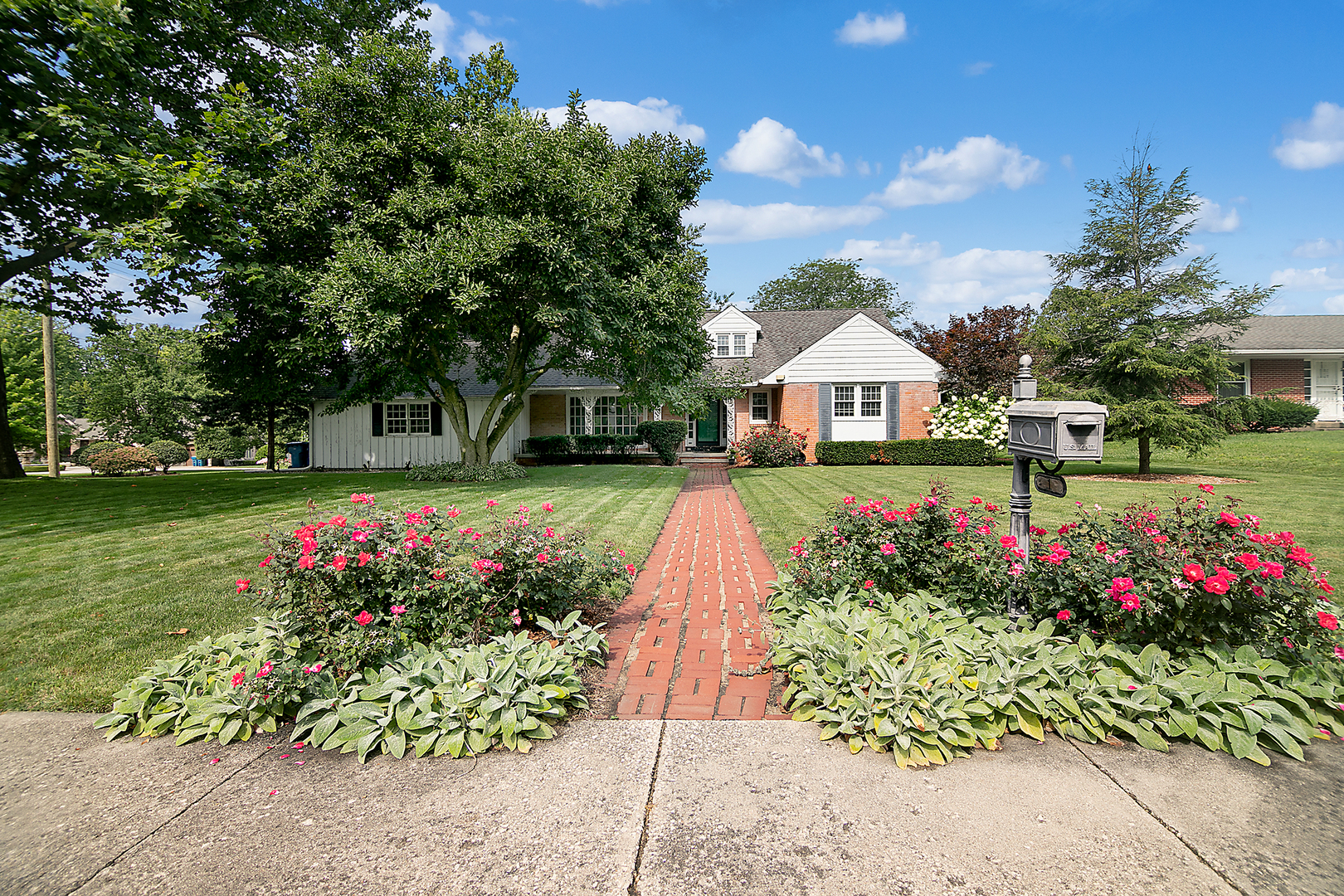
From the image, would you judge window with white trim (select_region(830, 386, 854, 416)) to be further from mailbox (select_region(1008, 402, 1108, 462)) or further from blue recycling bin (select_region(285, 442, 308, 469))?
blue recycling bin (select_region(285, 442, 308, 469))

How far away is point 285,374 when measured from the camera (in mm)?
16250

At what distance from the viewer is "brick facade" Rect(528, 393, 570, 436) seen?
22.9 meters

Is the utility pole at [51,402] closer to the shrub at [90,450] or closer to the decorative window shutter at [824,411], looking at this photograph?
the shrub at [90,450]

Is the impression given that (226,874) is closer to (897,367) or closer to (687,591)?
(687,591)

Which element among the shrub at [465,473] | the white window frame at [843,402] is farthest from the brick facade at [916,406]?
the shrub at [465,473]

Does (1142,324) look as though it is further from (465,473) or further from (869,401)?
(465,473)

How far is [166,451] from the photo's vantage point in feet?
91.7

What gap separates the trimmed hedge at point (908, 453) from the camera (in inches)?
730

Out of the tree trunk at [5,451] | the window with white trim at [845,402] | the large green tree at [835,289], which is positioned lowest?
the tree trunk at [5,451]

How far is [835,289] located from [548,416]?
1411 inches

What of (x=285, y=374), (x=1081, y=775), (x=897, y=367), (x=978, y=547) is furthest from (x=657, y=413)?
(x=1081, y=775)

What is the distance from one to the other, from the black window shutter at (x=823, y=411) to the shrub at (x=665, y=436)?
4.75m

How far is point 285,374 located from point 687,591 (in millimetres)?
15625

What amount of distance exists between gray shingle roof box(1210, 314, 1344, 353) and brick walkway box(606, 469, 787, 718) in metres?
28.6
